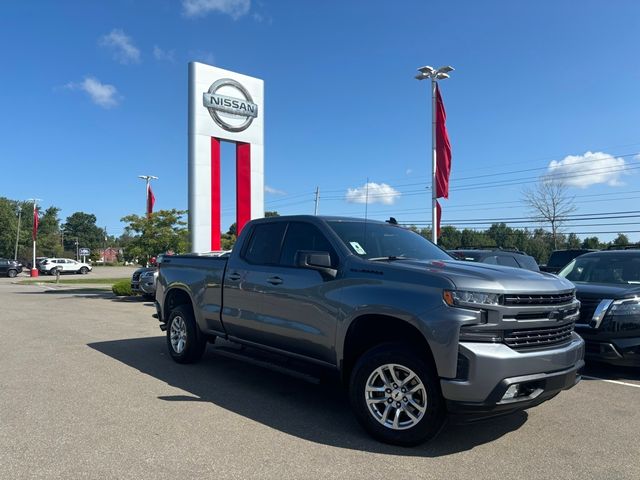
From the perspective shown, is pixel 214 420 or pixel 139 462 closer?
pixel 139 462

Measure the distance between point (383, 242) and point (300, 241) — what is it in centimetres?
90

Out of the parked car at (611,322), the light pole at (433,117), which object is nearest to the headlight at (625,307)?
the parked car at (611,322)

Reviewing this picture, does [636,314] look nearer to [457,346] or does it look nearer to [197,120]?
[457,346]

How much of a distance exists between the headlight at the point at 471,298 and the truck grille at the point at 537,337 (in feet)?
0.94

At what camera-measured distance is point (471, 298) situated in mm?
4031

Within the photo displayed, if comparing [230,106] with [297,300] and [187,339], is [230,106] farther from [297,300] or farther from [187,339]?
[297,300]

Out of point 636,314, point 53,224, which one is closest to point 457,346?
point 636,314

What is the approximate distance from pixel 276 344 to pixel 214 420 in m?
1.04

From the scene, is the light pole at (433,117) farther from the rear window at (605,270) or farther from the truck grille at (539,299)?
the truck grille at (539,299)

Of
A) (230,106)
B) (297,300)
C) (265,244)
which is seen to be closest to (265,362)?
(297,300)

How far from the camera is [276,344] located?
221 inches

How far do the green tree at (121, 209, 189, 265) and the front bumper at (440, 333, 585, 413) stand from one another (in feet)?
61.8

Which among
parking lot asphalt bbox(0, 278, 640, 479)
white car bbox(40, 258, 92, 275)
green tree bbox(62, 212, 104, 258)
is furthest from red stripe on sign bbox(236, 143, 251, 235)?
green tree bbox(62, 212, 104, 258)

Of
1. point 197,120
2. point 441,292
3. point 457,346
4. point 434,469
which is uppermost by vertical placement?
point 197,120
